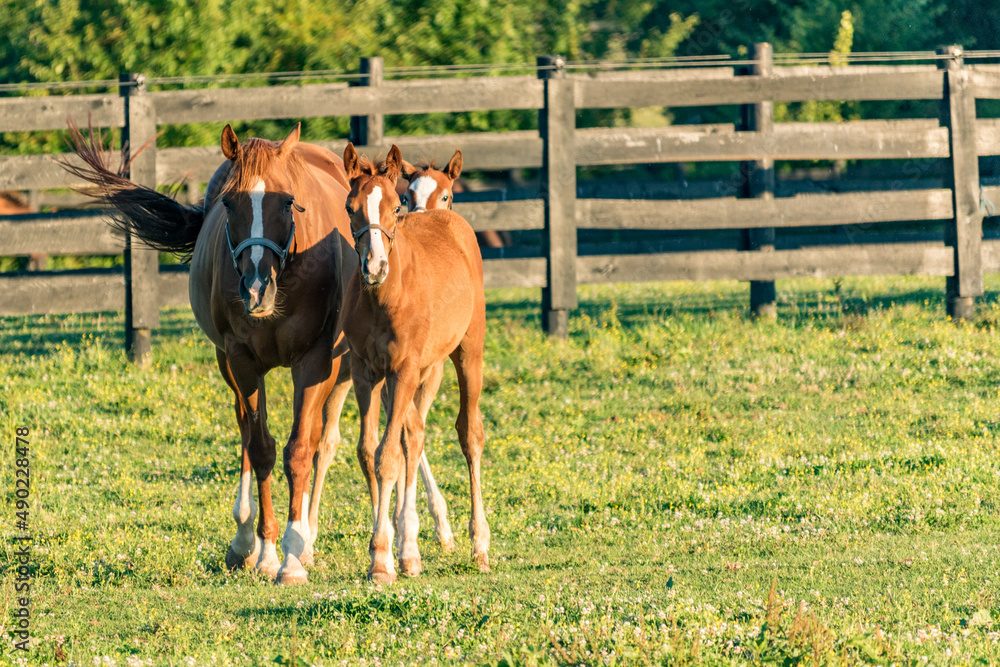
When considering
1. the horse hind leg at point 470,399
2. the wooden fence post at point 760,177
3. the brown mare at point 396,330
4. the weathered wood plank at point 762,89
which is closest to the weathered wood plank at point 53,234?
the weathered wood plank at point 762,89

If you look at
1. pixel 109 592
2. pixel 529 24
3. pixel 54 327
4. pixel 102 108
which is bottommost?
pixel 109 592

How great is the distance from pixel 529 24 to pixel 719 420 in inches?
647

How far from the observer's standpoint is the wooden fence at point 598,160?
1255 centimetres

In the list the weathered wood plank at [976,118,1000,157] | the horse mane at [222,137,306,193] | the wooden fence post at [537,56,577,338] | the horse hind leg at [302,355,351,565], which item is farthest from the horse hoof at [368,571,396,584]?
the weathered wood plank at [976,118,1000,157]

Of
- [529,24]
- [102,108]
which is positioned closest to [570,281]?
[102,108]

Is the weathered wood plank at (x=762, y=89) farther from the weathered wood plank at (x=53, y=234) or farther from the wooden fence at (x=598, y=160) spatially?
the weathered wood plank at (x=53, y=234)

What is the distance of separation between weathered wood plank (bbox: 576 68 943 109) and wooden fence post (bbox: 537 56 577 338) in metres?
0.31

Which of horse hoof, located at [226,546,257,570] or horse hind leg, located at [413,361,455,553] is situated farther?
horse hind leg, located at [413,361,455,553]

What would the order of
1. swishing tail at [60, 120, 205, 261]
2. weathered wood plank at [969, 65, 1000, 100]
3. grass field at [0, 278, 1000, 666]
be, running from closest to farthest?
grass field at [0, 278, 1000, 666]
swishing tail at [60, 120, 205, 261]
weathered wood plank at [969, 65, 1000, 100]

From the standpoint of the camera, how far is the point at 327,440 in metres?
7.84

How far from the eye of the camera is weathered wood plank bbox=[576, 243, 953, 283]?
43.8 ft

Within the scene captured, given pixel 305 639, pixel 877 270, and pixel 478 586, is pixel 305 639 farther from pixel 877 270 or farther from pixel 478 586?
pixel 877 270

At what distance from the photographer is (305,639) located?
5273 mm

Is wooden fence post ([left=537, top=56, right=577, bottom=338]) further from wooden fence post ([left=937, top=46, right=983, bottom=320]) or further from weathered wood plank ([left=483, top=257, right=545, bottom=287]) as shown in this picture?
wooden fence post ([left=937, top=46, right=983, bottom=320])
